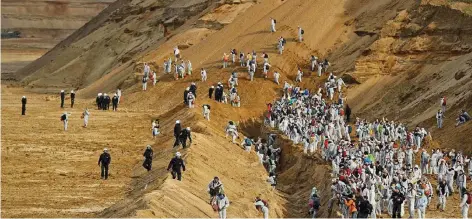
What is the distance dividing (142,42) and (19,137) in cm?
3254

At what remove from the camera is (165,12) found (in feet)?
266

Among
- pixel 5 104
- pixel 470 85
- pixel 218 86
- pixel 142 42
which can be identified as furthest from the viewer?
pixel 142 42

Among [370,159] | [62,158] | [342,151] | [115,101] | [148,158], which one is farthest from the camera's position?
[115,101]

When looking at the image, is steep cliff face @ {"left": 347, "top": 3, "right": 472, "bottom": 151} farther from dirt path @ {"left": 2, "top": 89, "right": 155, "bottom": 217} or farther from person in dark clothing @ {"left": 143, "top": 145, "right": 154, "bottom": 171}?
person in dark clothing @ {"left": 143, "top": 145, "right": 154, "bottom": 171}

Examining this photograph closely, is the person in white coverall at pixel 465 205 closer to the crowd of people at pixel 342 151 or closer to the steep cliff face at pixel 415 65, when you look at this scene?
the crowd of people at pixel 342 151

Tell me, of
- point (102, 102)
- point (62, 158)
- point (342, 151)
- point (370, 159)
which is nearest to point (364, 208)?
point (370, 159)

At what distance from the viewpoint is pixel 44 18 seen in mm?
157625

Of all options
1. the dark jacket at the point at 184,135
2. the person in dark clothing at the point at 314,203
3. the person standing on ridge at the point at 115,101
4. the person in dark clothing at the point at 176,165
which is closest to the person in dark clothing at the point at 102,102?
the person standing on ridge at the point at 115,101

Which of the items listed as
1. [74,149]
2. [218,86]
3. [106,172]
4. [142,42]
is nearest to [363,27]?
A: [218,86]

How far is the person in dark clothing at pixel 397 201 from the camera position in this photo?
3203 centimetres

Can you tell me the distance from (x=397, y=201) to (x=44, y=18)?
130624mm

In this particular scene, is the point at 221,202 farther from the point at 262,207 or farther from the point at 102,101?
the point at 102,101

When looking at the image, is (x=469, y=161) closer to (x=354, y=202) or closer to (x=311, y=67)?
(x=354, y=202)

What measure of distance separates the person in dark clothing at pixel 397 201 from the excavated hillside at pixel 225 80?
1878 mm
